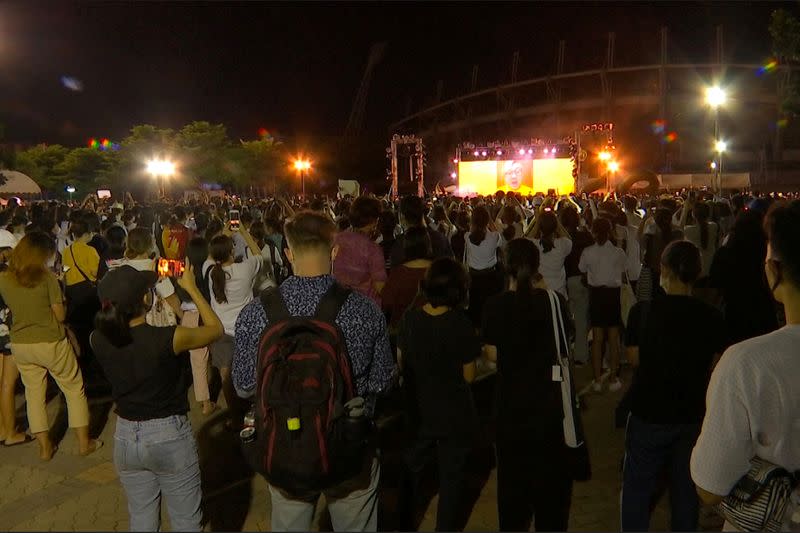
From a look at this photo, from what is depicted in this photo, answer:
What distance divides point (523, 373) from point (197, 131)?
6062 cm

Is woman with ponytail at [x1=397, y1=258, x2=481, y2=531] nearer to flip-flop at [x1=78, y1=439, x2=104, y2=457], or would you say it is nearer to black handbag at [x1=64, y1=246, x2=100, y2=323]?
flip-flop at [x1=78, y1=439, x2=104, y2=457]

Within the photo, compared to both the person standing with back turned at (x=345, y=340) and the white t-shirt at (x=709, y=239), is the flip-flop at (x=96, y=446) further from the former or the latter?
the white t-shirt at (x=709, y=239)

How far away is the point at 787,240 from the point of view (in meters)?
1.90

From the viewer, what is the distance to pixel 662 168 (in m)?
52.6

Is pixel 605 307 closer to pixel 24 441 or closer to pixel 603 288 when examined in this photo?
pixel 603 288

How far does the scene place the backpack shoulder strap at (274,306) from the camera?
2.77 meters

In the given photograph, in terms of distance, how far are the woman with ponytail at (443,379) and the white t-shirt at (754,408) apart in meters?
1.89

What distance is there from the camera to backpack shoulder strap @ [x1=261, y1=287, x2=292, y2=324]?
2771 millimetres

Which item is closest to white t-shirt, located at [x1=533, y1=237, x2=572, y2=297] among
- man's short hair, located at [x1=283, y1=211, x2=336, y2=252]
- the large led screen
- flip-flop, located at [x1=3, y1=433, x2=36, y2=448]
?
man's short hair, located at [x1=283, y1=211, x2=336, y2=252]

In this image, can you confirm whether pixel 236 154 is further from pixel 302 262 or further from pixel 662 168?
pixel 302 262

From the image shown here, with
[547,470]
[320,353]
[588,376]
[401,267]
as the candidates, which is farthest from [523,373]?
[588,376]

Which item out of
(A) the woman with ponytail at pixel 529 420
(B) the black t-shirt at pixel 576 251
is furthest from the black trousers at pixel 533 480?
(B) the black t-shirt at pixel 576 251

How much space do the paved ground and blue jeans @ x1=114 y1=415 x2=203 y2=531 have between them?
1.24 meters

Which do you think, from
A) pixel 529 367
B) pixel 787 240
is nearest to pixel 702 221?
pixel 529 367
